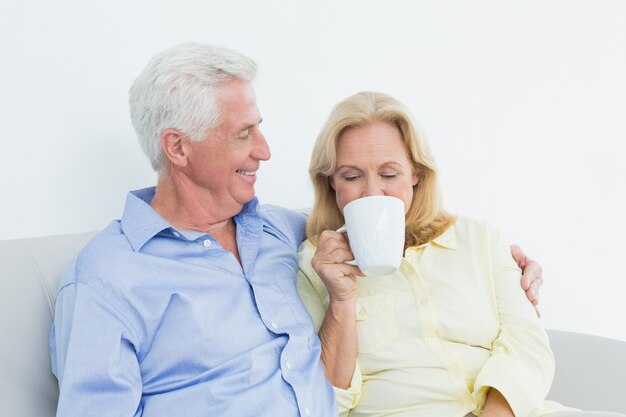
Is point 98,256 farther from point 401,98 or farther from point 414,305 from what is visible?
point 401,98

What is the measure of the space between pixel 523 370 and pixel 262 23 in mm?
1153

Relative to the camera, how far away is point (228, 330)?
1.30 m

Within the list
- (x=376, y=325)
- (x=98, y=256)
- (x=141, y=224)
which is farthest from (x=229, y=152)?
(x=376, y=325)

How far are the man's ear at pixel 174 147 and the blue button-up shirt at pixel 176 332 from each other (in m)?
0.11

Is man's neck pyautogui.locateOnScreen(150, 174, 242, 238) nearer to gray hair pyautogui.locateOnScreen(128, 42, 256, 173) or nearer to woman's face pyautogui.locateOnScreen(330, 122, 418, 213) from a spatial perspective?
gray hair pyautogui.locateOnScreen(128, 42, 256, 173)

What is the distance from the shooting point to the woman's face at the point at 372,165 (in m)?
1.46

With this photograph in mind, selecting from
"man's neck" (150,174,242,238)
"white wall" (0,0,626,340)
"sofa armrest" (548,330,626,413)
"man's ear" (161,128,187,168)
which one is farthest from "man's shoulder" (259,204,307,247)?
"sofa armrest" (548,330,626,413)

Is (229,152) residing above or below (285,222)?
above

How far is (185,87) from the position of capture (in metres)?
1.37

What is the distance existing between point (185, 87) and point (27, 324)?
52cm

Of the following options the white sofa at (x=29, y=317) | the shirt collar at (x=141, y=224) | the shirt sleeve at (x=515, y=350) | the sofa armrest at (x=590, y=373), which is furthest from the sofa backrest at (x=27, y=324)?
the sofa armrest at (x=590, y=373)

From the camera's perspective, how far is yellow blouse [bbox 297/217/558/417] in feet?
4.62

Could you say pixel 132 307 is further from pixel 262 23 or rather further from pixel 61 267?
pixel 262 23

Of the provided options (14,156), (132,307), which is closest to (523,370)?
(132,307)
